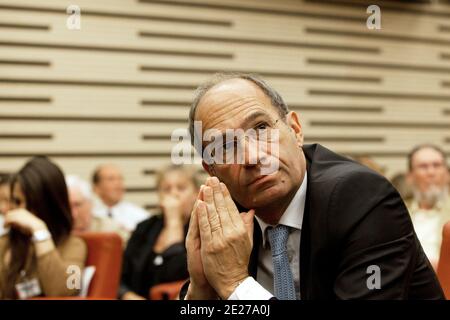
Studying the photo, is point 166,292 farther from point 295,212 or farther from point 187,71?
point 187,71

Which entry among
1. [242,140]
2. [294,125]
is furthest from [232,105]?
[294,125]

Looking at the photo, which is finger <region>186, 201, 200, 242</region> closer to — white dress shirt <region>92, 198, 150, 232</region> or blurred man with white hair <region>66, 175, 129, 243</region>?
blurred man with white hair <region>66, 175, 129, 243</region>

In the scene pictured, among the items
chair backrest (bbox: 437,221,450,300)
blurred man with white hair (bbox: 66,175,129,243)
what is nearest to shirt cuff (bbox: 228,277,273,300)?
chair backrest (bbox: 437,221,450,300)

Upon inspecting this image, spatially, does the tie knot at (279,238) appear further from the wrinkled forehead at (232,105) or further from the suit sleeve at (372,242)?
the wrinkled forehead at (232,105)

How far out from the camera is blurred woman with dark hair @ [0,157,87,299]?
8.17 feet

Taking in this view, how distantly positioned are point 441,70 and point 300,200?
580cm

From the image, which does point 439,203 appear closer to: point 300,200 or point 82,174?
point 300,200

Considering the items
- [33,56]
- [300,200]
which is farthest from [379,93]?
[300,200]

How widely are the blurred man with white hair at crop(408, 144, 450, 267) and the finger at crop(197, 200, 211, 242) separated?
2.19 metres

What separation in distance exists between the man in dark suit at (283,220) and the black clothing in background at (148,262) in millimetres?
1762

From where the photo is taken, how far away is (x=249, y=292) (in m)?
1.19

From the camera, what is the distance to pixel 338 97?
618 cm

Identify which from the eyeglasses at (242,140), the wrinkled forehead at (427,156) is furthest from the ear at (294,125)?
the wrinkled forehead at (427,156)
